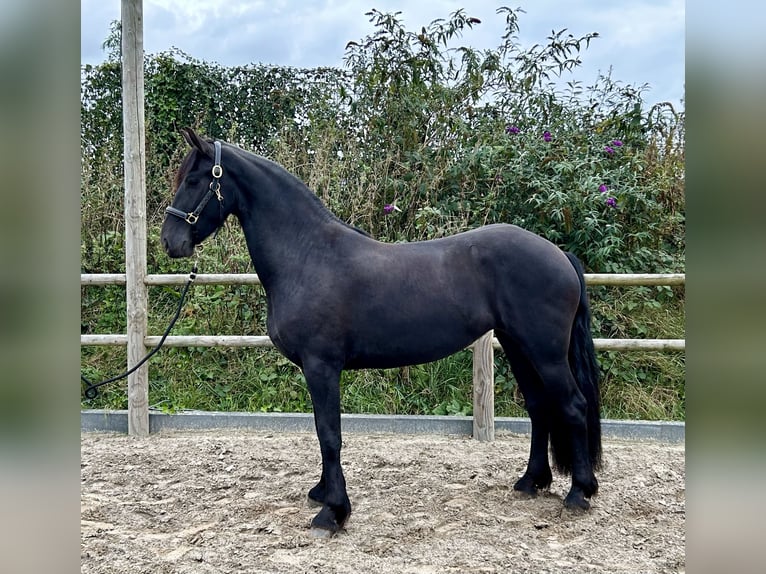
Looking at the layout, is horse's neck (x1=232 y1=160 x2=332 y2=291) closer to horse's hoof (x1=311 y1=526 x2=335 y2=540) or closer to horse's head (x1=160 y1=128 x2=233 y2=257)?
horse's head (x1=160 y1=128 x2=233 y2=257)

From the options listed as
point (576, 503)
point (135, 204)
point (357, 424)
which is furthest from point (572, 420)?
point (135, 204)

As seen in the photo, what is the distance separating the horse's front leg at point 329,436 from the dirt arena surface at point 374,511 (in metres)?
0.10

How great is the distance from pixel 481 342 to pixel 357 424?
3.89 feet

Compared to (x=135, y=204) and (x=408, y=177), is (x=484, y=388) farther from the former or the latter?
(x=135, y=204)

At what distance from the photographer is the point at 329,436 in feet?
8.75

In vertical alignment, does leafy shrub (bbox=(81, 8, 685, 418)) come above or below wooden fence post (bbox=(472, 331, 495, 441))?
above

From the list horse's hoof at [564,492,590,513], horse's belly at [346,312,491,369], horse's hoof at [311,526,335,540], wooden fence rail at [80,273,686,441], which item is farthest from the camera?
wooden fence rail at [80,273,686,441]

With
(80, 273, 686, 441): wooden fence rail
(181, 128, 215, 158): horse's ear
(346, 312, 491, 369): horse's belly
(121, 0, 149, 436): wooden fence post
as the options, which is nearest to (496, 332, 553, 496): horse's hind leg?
(346, 312, 491, 369): horse's belly

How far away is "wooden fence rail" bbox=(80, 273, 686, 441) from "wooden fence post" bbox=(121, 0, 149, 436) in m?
0.10

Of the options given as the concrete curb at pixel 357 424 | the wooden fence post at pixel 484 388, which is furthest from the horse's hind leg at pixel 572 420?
the concrete curb at pixel 357 424

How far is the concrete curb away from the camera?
418 centimetres

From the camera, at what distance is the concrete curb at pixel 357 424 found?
13.7ft

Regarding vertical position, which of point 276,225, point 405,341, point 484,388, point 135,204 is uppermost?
point 135,204
